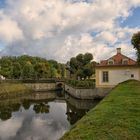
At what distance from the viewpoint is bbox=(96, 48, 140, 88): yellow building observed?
119 feet

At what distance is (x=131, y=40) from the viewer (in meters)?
33.3

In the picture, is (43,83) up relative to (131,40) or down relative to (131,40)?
down

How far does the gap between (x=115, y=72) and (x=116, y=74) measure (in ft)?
0.98

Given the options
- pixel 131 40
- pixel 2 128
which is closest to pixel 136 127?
Result: pixel 2 128

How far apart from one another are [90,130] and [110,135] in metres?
0.90

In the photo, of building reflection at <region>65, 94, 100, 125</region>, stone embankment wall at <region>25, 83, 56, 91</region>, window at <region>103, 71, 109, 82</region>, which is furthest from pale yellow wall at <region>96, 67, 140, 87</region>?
stone embankment wall at <region>25, 83, 56, 91</region>

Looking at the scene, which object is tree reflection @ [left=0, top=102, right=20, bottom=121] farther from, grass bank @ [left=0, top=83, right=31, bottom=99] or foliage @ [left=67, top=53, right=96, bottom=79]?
foliage @ [left=67, top=53, right=96, bottom=79]

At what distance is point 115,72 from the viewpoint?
3650 cm

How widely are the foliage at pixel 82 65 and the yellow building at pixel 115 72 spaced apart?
20.7m

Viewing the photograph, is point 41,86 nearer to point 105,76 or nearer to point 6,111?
point 105,76

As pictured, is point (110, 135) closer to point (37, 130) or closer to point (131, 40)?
point (37, 130)

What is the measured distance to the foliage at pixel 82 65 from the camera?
5819 centimetres

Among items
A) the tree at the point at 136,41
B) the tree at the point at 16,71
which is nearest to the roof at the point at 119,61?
the tree at the point at 136,41

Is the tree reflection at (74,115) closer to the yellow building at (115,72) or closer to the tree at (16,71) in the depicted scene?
the yellow building at (115,72)
